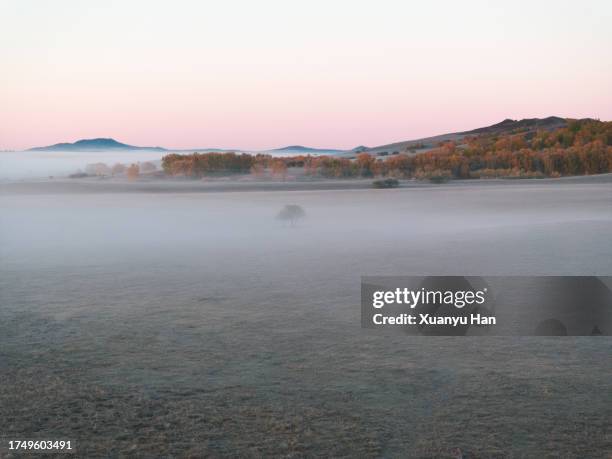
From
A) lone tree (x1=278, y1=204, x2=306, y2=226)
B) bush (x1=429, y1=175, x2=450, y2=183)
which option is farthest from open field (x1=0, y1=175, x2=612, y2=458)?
bush (x1=429, y1=175, x2=450, y2=183)

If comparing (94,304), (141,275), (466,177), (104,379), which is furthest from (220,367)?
(466,177)

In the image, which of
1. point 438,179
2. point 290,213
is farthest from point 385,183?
point 290,213

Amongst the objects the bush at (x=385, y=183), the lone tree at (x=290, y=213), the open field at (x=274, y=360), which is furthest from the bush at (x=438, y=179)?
the open field at (x=274, y=360)

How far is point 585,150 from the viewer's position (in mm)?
31484

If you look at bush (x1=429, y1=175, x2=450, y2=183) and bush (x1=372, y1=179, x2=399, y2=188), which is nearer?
bush (x1=372, y1=179, x2=399, y2=188)

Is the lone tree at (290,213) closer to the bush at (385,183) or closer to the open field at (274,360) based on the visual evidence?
the open field at (274,360)

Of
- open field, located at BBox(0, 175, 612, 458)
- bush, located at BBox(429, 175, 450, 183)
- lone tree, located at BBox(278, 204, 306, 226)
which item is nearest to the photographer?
open field, located at BBox(0, 175, 612, 458)

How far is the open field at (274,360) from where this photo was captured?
4.45 meters

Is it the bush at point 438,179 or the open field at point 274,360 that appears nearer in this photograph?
the open field at point 274,360

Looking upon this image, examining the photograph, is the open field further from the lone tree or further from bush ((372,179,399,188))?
bush ((372,179,399,188))

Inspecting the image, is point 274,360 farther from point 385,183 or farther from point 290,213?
point 385,183

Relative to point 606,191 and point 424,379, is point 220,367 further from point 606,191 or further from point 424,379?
point 606,191

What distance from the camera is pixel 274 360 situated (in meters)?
5.97

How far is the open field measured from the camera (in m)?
4.45
